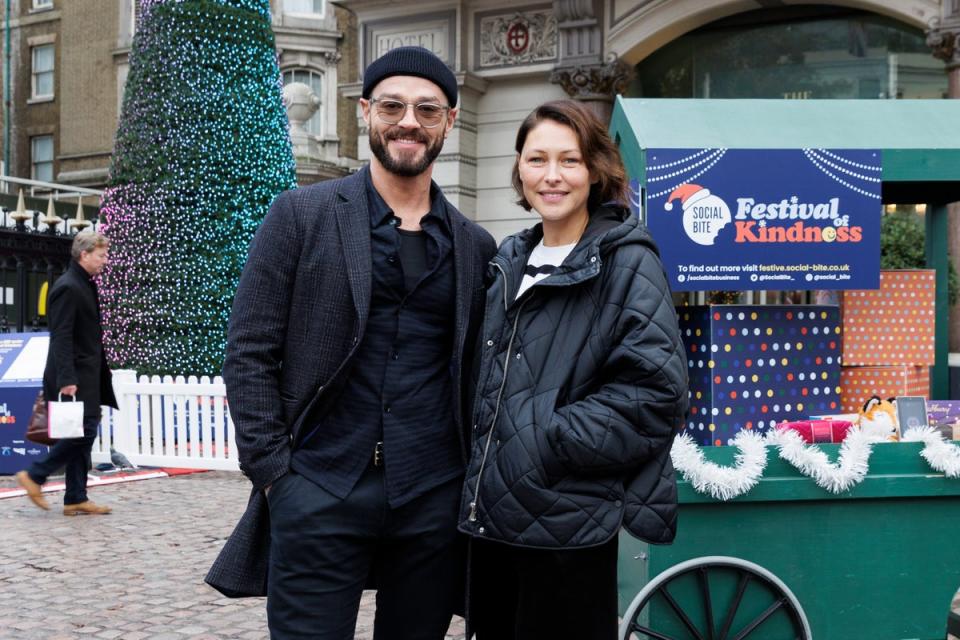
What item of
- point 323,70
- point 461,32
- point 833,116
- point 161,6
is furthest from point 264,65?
point 323,70

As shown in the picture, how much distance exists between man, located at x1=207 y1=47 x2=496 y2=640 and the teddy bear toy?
190 cm

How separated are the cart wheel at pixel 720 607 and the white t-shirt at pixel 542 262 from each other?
1.28 m

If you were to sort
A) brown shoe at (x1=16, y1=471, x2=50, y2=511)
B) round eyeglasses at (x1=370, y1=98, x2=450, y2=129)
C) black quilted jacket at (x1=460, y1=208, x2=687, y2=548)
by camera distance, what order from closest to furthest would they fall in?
black quilted jacket at (x1=460, y1=208, x2=687, y2=548) < round eyeglasses at (x1=370, y1=98, x2=450, y2=129) < brown shoe at (x1=16, y1=471, x2=50, y2=511)

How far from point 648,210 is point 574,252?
138 centimetres

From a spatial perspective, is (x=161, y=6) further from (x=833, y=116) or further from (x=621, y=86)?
(x=833, y=116)

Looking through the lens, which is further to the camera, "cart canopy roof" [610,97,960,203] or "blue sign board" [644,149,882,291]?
"cart canopy roof" [610,97,960,203]

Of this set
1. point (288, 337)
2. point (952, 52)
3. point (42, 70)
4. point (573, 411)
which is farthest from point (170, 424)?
point (42, 70)

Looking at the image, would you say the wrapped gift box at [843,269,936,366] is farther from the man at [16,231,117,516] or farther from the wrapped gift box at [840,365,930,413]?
the man at [16,231,117,516]

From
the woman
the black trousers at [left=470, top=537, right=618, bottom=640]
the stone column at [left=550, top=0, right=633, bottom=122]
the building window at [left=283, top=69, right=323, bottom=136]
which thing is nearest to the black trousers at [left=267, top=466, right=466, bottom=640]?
the woman

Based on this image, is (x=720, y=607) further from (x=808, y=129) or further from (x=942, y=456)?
(x=808, y=129)

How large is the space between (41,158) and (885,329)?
33716 millimetres

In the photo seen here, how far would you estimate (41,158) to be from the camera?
33.6 m

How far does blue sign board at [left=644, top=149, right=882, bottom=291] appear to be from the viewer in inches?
153

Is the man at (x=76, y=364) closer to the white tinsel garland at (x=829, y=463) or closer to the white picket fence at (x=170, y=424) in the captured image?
the white picket fence at (x=170, y=424)
